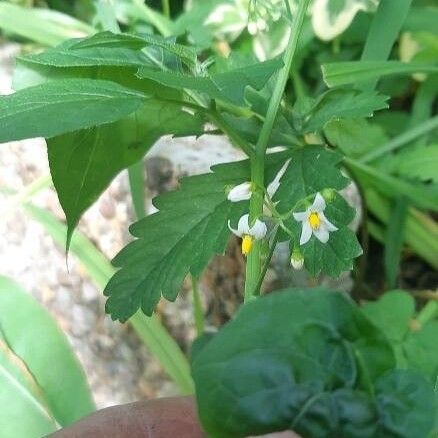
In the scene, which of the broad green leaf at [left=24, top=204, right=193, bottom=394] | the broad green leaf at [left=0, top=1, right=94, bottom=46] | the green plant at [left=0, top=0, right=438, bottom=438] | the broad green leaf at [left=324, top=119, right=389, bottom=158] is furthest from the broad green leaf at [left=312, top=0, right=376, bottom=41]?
the broad green leaf at [left=24, top=204, right=193, bottom=394]

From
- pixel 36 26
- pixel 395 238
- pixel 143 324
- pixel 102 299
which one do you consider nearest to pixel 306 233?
pixel 143 324

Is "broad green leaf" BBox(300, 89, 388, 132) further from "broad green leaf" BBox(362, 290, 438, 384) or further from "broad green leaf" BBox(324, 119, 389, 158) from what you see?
"broad green leaf" BBox(362, 290, 438, 384)

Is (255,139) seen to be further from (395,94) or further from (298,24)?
(395,94)

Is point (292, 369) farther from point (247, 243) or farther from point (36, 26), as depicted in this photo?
point (36, 26)

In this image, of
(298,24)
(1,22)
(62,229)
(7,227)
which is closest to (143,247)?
(298,24)

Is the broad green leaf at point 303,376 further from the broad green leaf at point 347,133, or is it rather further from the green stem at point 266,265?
the broad green leaf at point 347,133

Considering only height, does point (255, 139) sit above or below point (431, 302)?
above

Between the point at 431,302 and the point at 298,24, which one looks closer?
the point at 298,24
